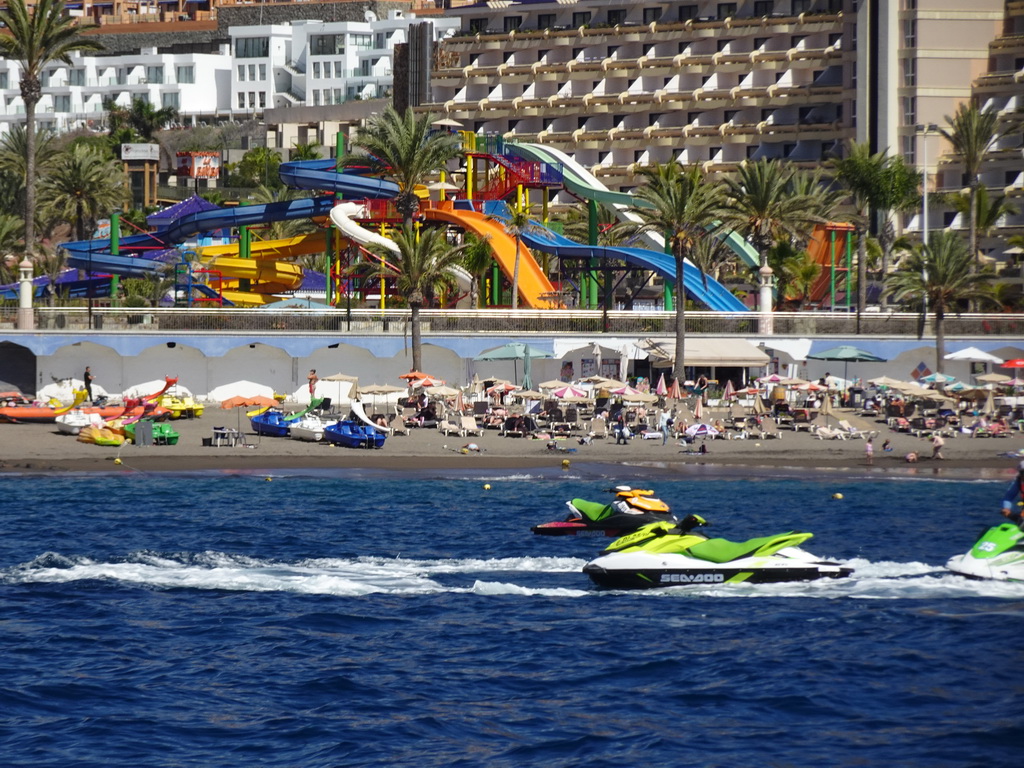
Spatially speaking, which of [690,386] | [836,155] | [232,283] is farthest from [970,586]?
[836,155]

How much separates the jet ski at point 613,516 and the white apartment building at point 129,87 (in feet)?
389

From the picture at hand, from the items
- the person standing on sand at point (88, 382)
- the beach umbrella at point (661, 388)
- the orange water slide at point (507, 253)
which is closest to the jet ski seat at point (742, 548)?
the beach umbrella at point (661, 388)

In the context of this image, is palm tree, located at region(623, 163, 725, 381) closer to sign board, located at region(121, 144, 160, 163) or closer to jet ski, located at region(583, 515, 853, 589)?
jet ski, located at region(583, 515, 853, 589)

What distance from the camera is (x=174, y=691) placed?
2312 centimetres

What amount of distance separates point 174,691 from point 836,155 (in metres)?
78.3

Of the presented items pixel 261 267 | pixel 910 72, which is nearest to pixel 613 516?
pixel 261 267

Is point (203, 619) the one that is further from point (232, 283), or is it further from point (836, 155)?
point (836, 155)

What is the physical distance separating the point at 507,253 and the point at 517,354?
10.9 meters

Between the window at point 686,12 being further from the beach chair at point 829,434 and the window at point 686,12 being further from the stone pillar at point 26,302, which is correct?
the beach chair at point 829,434

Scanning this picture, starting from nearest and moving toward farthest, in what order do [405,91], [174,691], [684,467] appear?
1. [174,691]
2. [684,467]
3. [405,91]

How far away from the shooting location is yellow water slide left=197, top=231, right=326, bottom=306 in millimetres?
71062

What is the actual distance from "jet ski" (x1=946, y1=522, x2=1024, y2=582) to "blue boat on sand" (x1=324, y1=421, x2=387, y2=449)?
76.9ft

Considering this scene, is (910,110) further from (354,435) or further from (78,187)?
(354,435)

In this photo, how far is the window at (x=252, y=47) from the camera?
146375 mm
